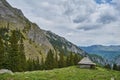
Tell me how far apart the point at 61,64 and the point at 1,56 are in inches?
1977

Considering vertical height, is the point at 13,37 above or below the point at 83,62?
above

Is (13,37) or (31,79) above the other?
(13,37)

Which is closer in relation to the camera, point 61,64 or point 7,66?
point 7,66

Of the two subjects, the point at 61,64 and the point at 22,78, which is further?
the point at 61,64

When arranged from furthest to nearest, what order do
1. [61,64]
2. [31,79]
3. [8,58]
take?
1. [61,64]
2. [8,58]
3. [31,79]

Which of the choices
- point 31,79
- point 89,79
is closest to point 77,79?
point 89,79

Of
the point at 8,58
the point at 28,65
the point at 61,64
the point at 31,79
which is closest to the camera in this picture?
the point at 31,79

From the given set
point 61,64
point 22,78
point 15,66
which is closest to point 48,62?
point 61,64

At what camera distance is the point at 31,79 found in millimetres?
42250

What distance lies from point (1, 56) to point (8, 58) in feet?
8.24

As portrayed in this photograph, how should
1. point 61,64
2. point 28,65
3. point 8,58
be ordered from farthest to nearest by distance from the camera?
point 61,64, point 28,65, point 8,58

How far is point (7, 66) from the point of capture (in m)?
80.8

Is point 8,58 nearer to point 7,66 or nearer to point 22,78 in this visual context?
point 7,66

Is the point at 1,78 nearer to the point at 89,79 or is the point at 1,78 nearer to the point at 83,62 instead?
the point at 89,79
